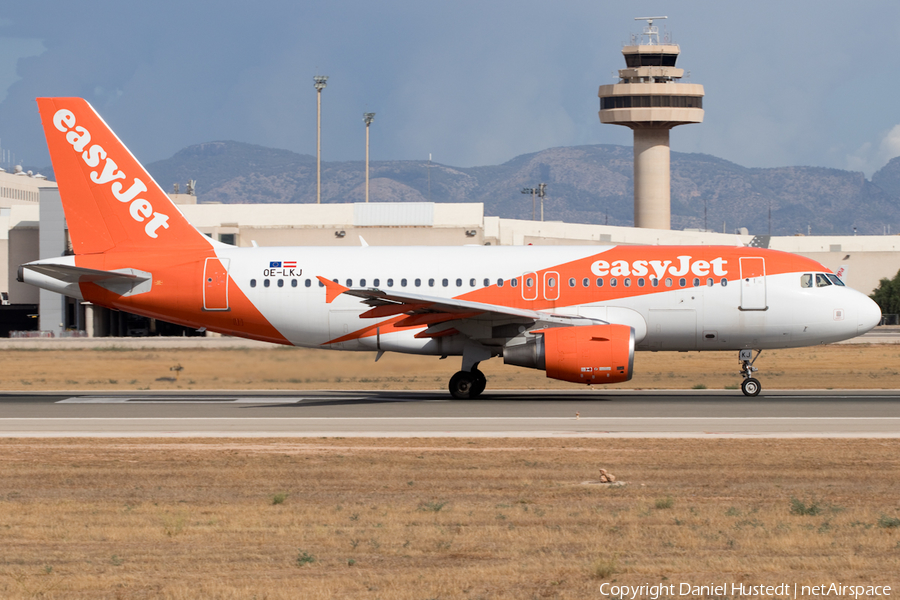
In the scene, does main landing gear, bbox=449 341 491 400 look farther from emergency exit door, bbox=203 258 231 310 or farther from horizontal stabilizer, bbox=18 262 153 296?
horizontal stabilizer, bbox=18 262 153 296

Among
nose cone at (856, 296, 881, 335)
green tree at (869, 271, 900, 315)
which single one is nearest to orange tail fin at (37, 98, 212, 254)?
nose cone at (856, 296, 881, 335)

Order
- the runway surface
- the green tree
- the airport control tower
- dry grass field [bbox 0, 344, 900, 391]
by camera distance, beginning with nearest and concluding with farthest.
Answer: the runway surface, dry grass field [bbox 0, 344, 900, 391], the green tree, the airport control tower

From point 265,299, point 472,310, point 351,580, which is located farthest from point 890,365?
point 351,580

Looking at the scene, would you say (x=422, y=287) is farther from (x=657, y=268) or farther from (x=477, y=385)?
(x=657, y=268)

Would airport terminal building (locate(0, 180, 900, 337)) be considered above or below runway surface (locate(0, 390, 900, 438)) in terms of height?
above

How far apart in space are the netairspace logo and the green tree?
308 feet

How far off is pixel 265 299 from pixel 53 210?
55.9 metres

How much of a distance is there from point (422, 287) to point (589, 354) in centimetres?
536

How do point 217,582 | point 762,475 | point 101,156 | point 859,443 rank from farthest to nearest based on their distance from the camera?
point 101,156
point 859,443
point 762,475
point 217,582

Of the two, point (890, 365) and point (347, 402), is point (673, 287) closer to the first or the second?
point (347, 402)

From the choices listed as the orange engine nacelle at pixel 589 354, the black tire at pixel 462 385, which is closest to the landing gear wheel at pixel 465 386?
the black tire at pixel 462 385

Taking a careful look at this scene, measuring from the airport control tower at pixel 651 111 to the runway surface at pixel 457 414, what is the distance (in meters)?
93.3

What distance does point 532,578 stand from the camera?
9406 mm

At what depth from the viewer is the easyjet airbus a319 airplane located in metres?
26.8
